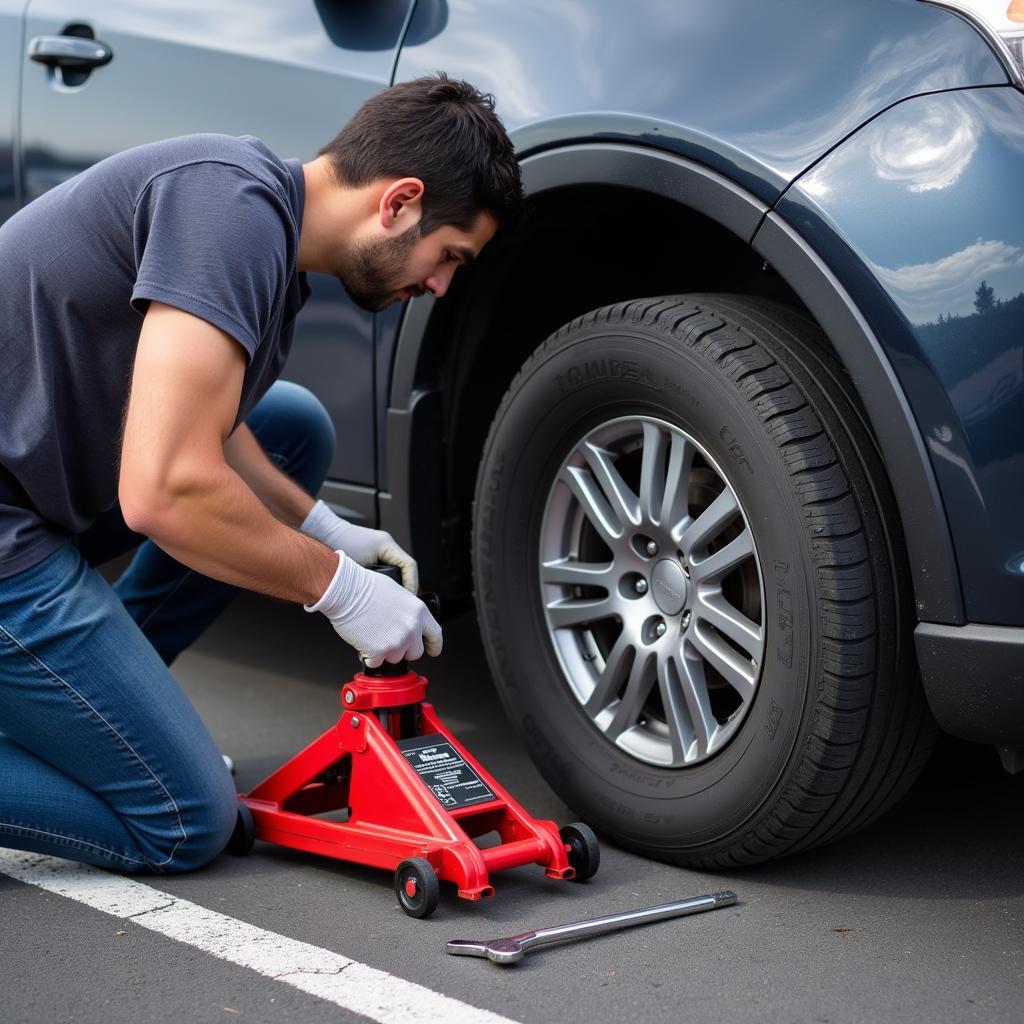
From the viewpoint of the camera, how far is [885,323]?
79.5 inches

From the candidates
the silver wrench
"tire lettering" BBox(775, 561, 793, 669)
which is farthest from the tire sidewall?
the silver wrench

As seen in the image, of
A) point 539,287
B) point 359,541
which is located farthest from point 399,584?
point 539,287

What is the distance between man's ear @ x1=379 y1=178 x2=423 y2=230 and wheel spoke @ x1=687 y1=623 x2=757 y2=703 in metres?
0.80

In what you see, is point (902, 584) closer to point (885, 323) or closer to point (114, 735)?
point (885, 323)

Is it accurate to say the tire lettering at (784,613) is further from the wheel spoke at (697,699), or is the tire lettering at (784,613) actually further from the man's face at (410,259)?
the man's face at (410,259)

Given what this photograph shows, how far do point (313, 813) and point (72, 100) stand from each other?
5.38ft

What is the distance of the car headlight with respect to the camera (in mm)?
2000

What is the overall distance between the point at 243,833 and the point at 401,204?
1084mm

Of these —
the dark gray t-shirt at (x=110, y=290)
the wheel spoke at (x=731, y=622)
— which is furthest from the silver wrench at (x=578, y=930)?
the dark gray t-shirt at (x=110, y=290)

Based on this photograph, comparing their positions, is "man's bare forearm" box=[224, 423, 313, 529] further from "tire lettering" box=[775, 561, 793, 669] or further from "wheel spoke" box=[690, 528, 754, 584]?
"tire lettering" box=[775, 561, 793, 669]

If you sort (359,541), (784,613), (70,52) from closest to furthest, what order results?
(784,613)
(359,541)
(70,52)

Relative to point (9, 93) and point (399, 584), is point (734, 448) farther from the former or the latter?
point (9, 93)

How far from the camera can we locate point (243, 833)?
2.50 metres

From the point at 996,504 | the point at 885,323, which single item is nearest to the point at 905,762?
the point at 996,504
